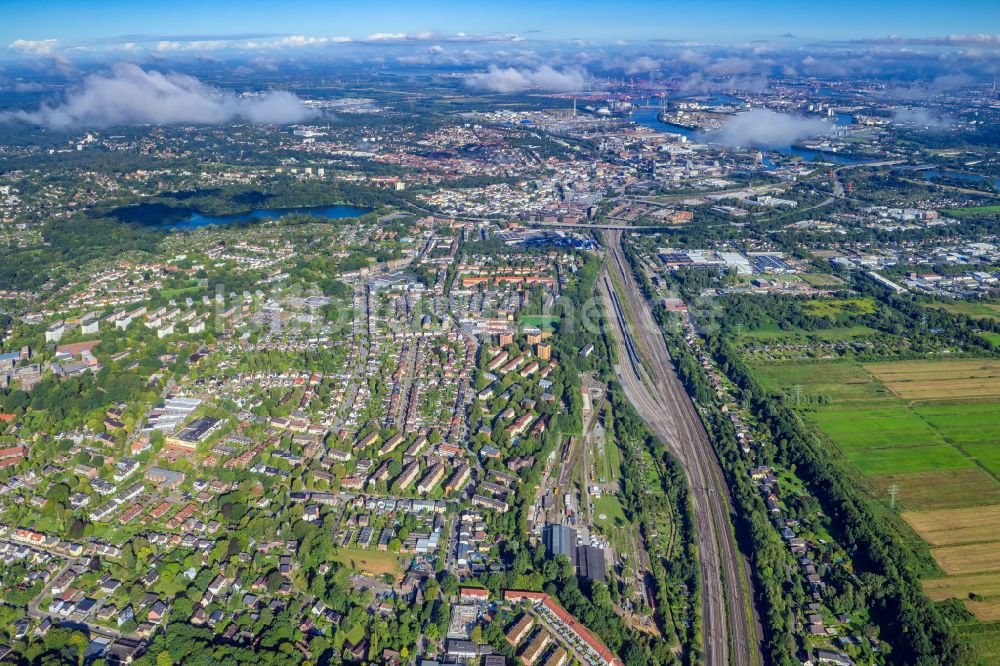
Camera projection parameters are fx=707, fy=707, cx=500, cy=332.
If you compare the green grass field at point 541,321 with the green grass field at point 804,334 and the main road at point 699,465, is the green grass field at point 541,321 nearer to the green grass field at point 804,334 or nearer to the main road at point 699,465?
the main road at point 699,465

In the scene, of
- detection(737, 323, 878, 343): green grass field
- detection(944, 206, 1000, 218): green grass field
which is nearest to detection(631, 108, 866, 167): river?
detection(944, 206, 1000, 218): green grass field

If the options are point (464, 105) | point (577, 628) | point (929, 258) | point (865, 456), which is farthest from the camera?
point (464, 105)

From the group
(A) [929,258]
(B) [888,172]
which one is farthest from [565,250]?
(B) [888,172]

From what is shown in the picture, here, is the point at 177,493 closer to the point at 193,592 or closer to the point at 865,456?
the point at 193,592

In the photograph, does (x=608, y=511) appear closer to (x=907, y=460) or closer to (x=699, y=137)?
(x=907, y=460)

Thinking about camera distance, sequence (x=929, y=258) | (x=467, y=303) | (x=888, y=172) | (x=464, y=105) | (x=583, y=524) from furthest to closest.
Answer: (x=464, y=105)
(x=888, y=172)
(x=929, y=258)
(x=467, y=303)
(x=583, y=524)

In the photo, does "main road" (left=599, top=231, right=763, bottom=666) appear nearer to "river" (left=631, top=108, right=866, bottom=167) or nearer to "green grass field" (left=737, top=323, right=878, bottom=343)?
"green grass field" (left=737, top=323, right=878, bottom=343)
